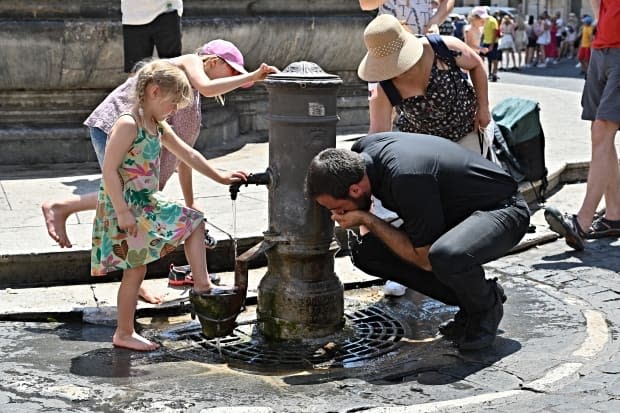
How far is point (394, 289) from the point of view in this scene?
6.10 meters

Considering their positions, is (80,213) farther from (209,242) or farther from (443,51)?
(443,51)

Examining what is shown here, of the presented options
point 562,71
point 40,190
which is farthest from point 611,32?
point 562,71

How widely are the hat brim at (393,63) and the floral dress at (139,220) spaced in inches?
42.8

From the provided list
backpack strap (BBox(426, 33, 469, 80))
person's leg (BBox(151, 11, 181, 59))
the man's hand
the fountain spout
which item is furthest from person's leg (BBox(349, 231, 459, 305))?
person's leg (BBox(151, 11, 181, 59))

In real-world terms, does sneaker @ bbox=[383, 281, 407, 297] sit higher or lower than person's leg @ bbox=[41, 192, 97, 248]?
lower

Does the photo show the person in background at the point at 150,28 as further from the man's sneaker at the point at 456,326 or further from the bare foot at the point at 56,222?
the man's sneaker at the point at 456,326

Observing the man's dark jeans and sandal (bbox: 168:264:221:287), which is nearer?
the man's dark jeans

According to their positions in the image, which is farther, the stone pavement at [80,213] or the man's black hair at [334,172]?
the stone pavement at [80,213]

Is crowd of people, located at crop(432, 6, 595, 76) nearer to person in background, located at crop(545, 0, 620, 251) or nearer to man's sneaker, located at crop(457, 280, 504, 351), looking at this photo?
person in background, located at crop(545, 0, 620, 251)

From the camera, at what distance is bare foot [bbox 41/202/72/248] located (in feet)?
18.5

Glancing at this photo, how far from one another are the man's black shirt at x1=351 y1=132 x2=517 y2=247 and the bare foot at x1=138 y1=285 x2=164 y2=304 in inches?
54.8

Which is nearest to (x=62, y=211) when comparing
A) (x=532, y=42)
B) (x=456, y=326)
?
(x=456, y=326)

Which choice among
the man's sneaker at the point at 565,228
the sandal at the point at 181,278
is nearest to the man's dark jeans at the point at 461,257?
the sandal at the point at 181,278

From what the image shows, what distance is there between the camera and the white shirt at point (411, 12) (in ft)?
25.9
